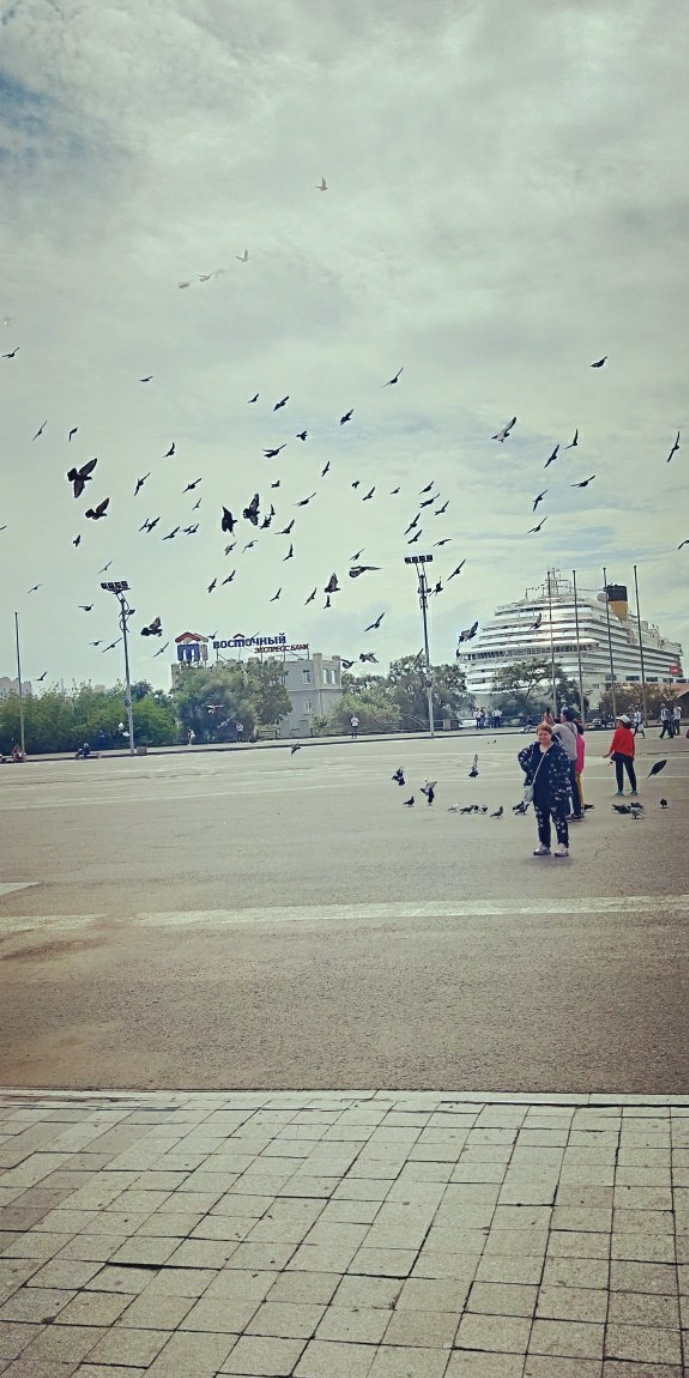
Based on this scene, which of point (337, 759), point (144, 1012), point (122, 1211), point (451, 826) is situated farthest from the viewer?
point (337, 759)

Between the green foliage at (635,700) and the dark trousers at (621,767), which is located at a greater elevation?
the green foliage at (635,700)

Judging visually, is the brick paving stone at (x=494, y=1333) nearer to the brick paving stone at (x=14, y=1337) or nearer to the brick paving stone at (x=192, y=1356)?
the brick paving stone at (x=192, y=1356)

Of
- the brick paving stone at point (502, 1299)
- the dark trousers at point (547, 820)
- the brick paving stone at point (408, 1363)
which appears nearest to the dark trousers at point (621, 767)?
the dark trousers at point (547, 820)

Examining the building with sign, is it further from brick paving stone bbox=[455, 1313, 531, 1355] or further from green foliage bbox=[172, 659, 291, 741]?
brick paving stone bbox=[455, 1313, 531, 1355]

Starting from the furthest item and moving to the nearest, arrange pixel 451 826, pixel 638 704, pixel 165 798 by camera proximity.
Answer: pixel 638 704, pixel 165 798, pixel 451 826

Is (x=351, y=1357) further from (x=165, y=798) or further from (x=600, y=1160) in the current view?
(x=165, y=798)

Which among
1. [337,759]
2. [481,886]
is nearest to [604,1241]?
[481,886]

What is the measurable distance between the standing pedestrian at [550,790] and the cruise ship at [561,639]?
100921 millimetres

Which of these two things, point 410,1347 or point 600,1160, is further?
point 600,1160

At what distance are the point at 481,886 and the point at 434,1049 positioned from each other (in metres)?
5.84

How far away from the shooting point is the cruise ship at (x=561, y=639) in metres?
122

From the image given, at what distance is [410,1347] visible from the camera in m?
3.61

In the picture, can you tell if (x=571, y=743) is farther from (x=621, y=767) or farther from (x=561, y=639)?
(x=561, y=639)

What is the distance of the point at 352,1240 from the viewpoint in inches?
169
